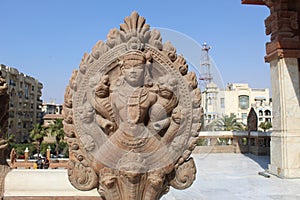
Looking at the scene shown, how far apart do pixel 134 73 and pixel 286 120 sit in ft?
16.2

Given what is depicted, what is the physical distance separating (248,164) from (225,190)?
337 cm

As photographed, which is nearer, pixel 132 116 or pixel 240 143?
pixel 132 116

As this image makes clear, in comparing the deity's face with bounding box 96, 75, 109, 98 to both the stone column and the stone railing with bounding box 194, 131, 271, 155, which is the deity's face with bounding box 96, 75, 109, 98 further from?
the stone railing with bounding box 194, 131, 271, 155

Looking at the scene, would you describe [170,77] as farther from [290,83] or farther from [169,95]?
[290,83]

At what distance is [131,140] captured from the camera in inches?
81.9

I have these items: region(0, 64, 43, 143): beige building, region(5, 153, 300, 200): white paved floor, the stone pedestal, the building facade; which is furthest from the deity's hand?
the building facade

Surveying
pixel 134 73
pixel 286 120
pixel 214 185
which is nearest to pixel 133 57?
pixel 134 73

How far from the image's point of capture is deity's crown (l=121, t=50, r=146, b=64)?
2.12m

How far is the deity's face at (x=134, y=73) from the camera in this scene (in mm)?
2098

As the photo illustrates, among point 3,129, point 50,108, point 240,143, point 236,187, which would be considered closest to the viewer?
point 3,129

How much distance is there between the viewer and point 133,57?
212cm

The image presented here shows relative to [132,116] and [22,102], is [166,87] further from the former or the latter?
[22,102]

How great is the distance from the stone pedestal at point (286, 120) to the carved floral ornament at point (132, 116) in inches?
175

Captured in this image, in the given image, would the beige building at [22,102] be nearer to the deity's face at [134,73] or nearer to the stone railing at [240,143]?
the stone railing at [240,143]
